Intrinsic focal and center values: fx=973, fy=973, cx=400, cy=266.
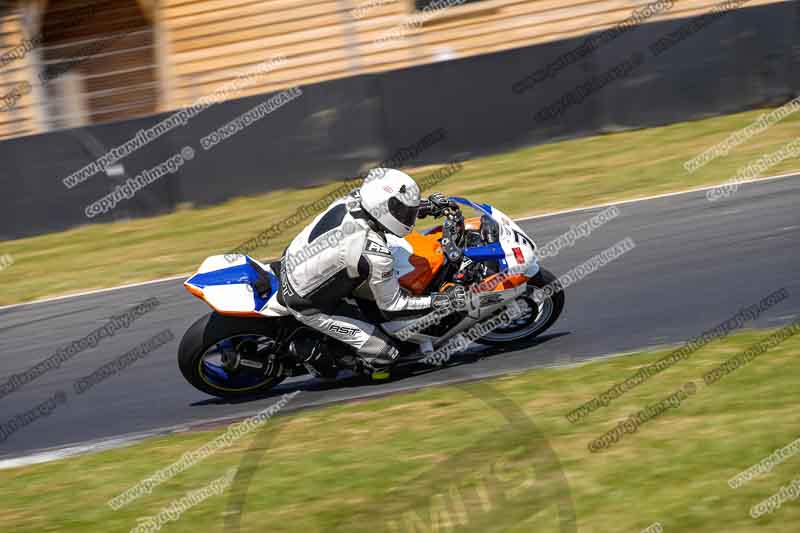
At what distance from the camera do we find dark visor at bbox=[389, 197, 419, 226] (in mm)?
7074

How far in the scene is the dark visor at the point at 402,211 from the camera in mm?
7074

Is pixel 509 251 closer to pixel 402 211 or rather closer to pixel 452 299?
pixel 452 299

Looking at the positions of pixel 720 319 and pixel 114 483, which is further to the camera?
pixel 720 319

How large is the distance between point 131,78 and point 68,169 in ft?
8.02

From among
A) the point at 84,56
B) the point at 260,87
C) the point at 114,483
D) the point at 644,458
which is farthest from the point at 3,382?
the point at 260,87

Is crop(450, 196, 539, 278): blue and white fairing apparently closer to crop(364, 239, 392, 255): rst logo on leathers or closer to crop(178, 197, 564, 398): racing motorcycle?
crop(178, 197, 564, 398): racing motorcycle

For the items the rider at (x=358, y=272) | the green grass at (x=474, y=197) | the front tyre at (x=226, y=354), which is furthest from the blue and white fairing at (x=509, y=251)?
the green grass at (x=474, y=197)

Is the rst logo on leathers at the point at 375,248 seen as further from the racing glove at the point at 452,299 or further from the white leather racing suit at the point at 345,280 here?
the racing glove at the point at 452,299

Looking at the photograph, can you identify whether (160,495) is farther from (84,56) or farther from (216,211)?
(84,56)

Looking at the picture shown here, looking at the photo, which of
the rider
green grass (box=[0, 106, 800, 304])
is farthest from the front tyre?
green grass (box=[0, 106, 800, 304])

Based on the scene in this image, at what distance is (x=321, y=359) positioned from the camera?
771 cm

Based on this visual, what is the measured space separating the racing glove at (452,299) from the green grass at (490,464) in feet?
2.05

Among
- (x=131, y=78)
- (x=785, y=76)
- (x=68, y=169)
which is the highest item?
(x=131, y=78)

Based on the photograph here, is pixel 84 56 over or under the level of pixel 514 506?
over
